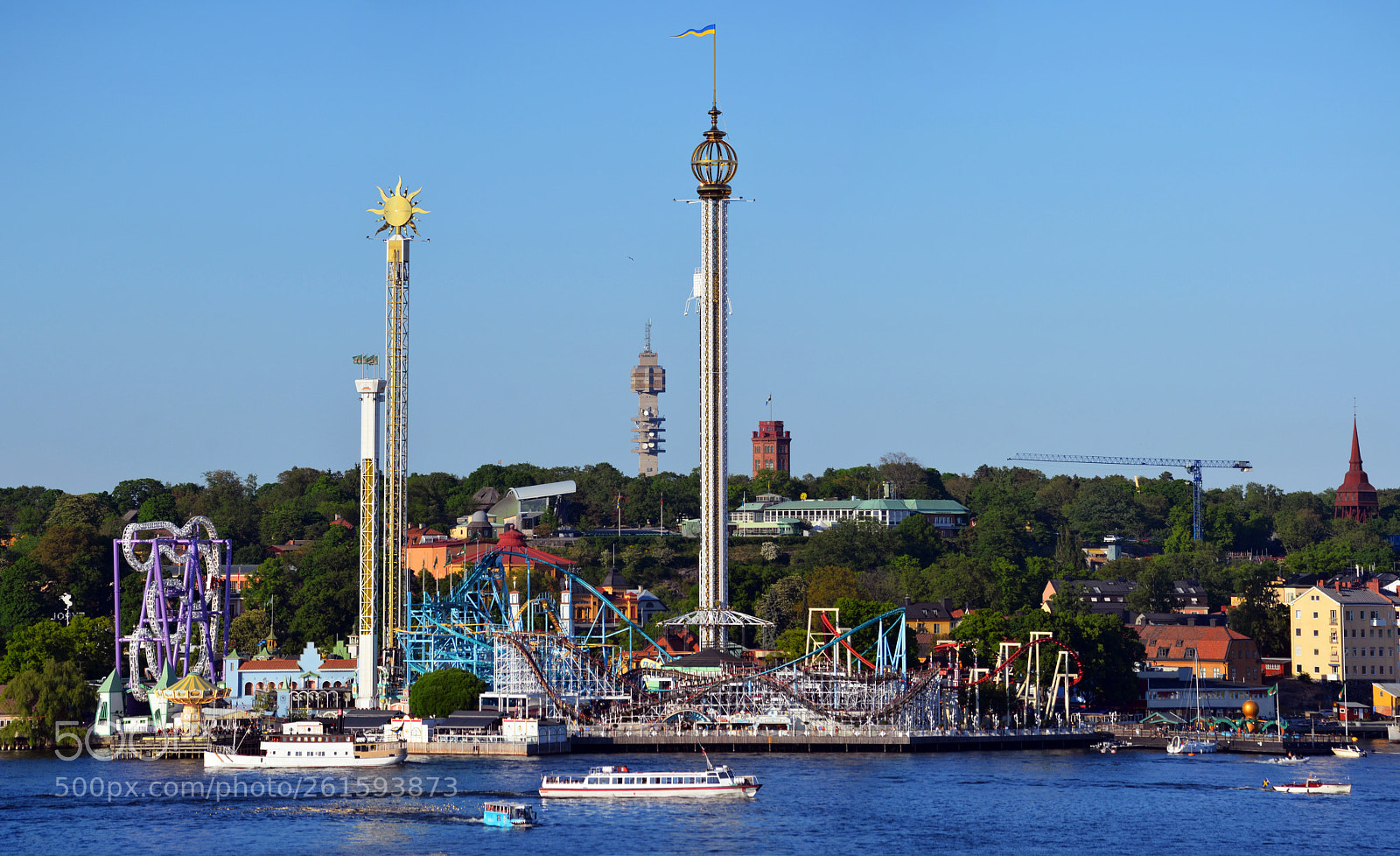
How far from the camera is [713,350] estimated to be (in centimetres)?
12419

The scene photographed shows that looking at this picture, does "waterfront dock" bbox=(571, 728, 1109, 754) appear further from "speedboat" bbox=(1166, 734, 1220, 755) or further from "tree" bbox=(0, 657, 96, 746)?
"tree" bbox=(0, 657, 96, 746)

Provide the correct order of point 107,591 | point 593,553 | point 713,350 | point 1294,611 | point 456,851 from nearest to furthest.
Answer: point 456,851, point 713,350, point 1294,611, point 107,591, point 593,553

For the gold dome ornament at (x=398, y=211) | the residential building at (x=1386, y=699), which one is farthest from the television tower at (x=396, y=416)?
the residential building at (x=1386, y=699)

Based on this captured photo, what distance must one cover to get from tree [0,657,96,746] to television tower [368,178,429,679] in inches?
692

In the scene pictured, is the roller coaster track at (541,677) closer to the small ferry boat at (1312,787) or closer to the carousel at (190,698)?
the carousel at (190,698)

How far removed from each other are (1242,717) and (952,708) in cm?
2119

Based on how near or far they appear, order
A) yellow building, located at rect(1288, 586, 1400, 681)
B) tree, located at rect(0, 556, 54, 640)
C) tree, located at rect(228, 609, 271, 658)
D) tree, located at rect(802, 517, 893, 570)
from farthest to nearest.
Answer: tree, located at rect(802, 517, 893, 570), tree, located at rect(228, 609, 271, 658), tree, located at rect(0, 556, 54, 640), yellow building, located at rect(1288, 586, 1400, 681)

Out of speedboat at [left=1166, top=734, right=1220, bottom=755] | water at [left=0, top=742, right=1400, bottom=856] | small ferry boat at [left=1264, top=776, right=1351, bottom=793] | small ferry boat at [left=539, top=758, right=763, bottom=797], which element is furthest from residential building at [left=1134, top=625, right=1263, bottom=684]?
small ferry boat at [left=539, top=758, right=763, bottom=797]

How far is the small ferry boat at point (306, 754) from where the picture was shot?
90188 mm

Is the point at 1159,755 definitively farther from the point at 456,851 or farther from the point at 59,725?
the point at 59,725

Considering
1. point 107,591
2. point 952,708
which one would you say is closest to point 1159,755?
point 952,708

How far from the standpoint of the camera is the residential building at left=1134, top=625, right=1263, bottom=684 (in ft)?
420

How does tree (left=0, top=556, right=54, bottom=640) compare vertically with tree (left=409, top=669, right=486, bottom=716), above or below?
above

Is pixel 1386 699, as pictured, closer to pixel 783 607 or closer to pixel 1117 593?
pixel 1117 593
